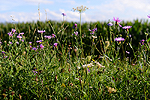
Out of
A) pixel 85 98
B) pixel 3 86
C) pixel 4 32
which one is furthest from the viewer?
pixel 4 32

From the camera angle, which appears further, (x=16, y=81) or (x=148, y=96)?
(x=16, y=81)

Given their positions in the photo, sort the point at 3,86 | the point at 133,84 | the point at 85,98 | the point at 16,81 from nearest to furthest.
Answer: the point at 85,98 → the point at 133,84 → the point at 16,81 → the point at 3,86

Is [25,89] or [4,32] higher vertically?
[4,32]

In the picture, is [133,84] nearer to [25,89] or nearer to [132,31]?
[25,89]

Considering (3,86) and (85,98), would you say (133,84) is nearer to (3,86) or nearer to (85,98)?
(85,98)

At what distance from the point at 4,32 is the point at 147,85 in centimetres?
606

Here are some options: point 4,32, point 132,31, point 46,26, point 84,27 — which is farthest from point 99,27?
point 4,32

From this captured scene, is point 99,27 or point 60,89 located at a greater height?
point 99,27

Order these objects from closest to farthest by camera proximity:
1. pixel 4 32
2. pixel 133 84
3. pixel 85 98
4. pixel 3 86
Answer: pixel 85 98, pixel 133 84, pixel 3 86, pixel 4 32

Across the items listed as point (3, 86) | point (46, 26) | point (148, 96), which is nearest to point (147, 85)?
point (148, 96)

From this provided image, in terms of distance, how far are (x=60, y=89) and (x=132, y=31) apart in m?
4.26

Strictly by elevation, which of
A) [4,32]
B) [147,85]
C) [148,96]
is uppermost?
[4,32]

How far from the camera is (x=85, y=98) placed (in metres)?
2.23

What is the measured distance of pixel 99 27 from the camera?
6023 millimetres
